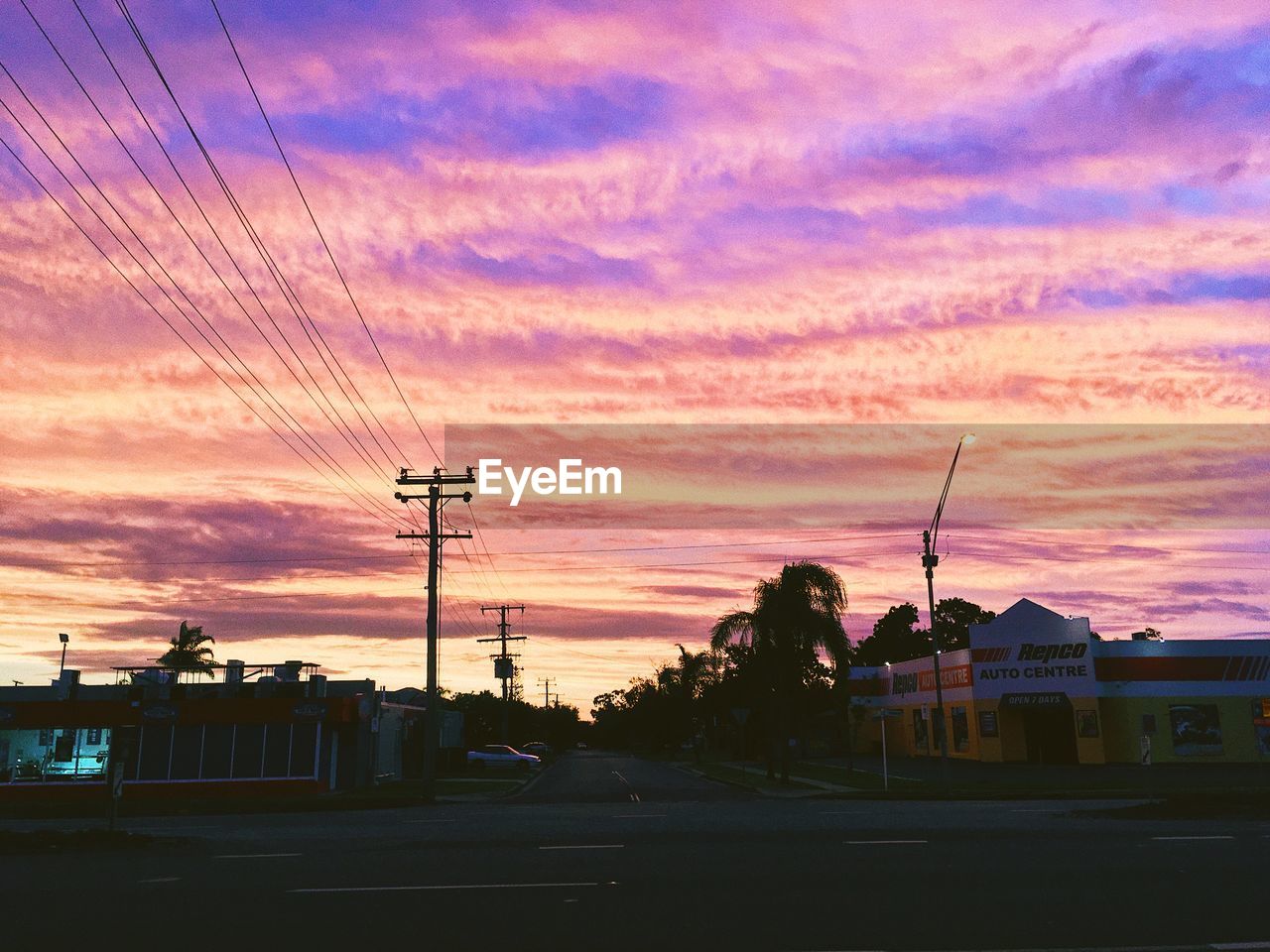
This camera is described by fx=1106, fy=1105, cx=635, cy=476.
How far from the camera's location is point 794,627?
147 feet

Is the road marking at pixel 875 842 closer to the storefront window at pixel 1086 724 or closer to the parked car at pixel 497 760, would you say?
the storefront window at pixel 1086 724

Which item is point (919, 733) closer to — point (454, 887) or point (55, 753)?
point (55, 753)

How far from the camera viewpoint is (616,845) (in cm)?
1823

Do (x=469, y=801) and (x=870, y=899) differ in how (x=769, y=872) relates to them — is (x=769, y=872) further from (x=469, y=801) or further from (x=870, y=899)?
(x=469, y=801)

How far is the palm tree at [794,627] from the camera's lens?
4488cm

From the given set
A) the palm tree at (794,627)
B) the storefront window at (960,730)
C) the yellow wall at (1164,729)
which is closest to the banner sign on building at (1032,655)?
the yellow wall at (1164,729)

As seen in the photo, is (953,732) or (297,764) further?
(953,732)

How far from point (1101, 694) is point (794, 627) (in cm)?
2135

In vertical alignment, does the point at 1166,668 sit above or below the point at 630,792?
above

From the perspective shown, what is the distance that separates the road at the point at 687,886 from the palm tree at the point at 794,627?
70.9ft

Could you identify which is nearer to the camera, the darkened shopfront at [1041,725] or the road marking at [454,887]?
the road marking at [454,887]

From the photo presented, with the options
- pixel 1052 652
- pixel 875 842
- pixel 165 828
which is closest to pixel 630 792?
pixel 165 828

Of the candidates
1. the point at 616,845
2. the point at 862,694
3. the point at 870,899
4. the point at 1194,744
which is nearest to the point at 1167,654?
the point at 1194,744

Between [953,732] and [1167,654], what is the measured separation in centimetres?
1250
